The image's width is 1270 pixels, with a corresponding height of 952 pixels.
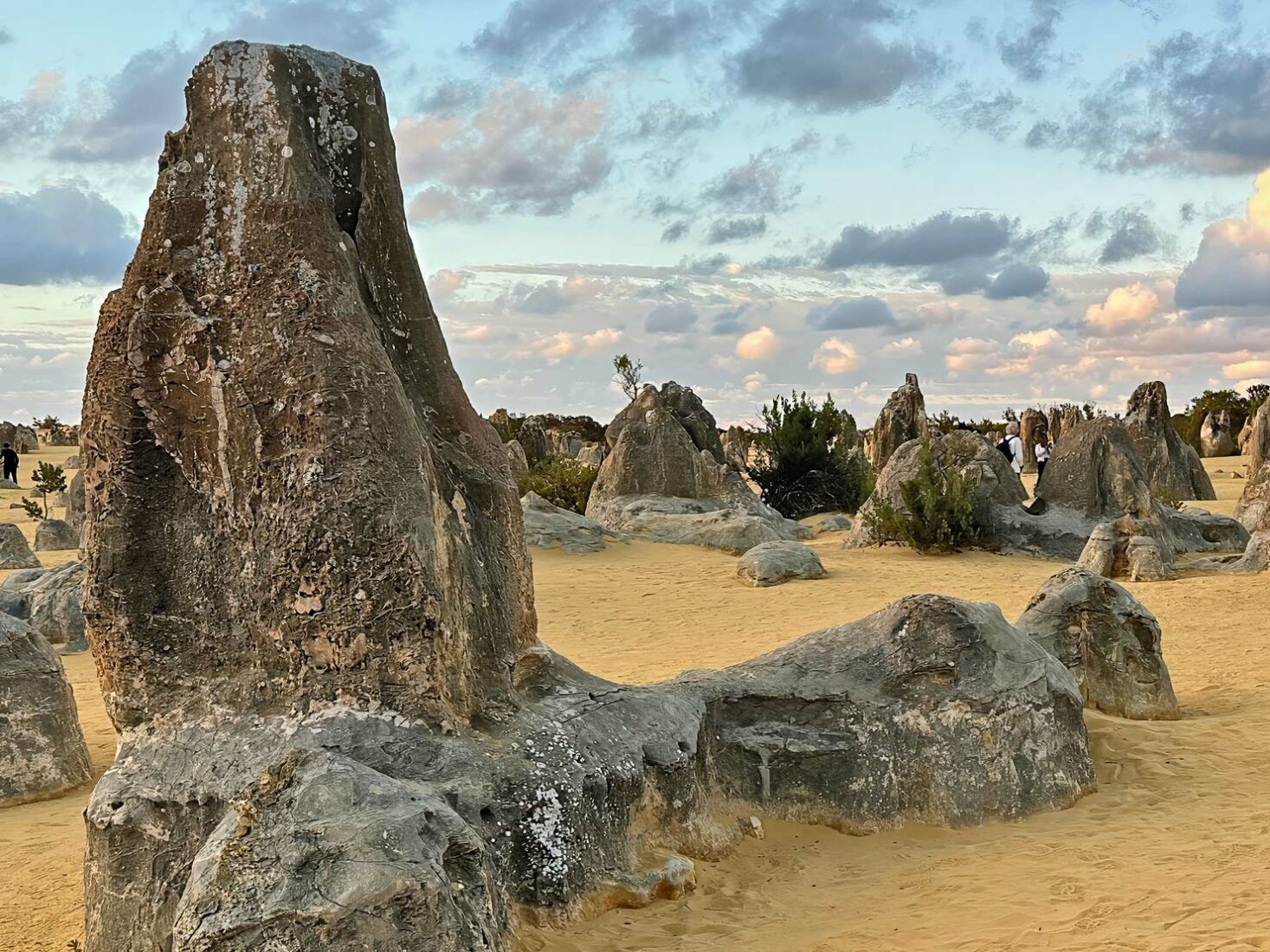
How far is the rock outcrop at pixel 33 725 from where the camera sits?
6.52 meters

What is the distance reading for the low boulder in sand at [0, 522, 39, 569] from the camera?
52.9 ft

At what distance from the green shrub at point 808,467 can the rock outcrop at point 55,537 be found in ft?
40.3

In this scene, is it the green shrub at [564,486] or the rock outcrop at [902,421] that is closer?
the green shrub at [564,486]

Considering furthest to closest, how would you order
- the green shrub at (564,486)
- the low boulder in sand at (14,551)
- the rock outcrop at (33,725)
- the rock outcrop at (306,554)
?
1. the green shrub at (564,486)
2. the low boulder in sand at (14,551)
3. the rock outcrop at (33,725)
4. the rock outcrop at (306,554)

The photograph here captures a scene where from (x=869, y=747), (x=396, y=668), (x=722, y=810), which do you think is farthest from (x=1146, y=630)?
(x=396, y=668)

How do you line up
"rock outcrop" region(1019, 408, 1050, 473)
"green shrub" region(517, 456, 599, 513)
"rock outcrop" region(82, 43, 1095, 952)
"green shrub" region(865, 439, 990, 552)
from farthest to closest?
"rock outcrop" region(1019, 408, 1050, 473) → "green shrub" region(517, 456, 599, 513) → "green shrub" region(865, 439, 990, 552) → "rock outcrop" region(82, 43, 1095, 952)

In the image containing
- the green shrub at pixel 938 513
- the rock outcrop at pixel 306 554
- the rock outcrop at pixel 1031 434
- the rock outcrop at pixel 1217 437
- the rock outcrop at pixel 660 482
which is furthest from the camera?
the rock outcrop at pixel 1217 437

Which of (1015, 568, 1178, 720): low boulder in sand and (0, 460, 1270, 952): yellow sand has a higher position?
(1015, 568, 1178, 720): low boulder in sand

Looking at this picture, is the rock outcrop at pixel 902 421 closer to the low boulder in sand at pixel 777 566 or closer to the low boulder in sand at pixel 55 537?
the low boulder in sand at pixel 777 566

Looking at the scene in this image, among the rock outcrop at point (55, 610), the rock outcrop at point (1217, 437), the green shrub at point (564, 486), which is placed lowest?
the rock outcrop at point (55, 610)

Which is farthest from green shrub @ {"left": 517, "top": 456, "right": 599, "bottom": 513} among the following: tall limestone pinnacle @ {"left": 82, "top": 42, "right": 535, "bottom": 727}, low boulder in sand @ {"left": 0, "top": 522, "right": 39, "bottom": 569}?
tall limestone pinnacle @ {"left": 82, "top": 42, "right": 535, "bottom": 727}

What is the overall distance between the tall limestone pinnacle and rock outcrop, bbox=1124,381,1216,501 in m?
20.8

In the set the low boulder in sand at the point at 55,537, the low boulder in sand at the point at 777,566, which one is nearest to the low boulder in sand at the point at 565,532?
the low boulder in sand at the point at 777,566

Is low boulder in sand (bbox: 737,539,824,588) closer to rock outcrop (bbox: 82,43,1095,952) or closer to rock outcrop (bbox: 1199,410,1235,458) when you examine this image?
rock outcrop (bbox: 82,43,1095,952)
